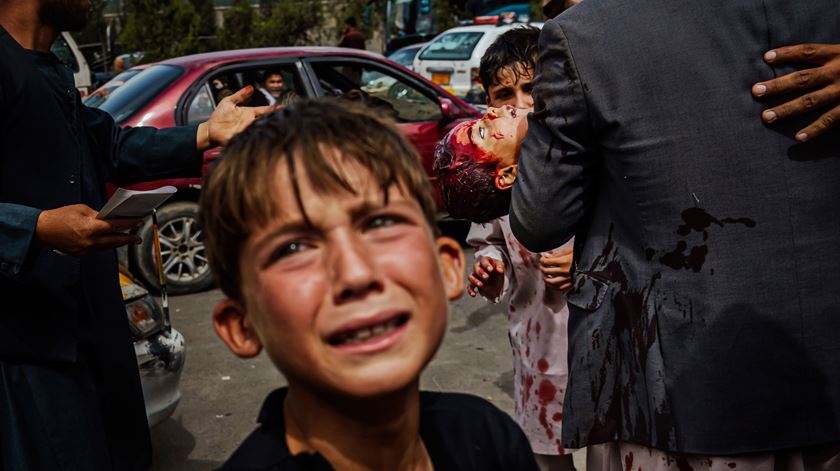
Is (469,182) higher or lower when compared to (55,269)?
higher

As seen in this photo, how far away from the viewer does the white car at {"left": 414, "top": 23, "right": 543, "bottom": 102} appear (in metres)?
15.4

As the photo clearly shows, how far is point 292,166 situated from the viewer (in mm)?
1310

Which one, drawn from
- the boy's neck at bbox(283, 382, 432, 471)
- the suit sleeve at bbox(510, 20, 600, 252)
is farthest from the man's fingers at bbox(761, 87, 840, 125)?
the boy's neck at bbox(283, 382, 432, 471)

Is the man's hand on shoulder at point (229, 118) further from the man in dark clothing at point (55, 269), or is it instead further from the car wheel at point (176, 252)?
the car wheel at point (176, 252)

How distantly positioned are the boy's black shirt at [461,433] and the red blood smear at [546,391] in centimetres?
169

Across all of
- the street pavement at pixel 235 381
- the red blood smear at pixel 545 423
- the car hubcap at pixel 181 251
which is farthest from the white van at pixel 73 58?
the red blood smear at pixel 545 423

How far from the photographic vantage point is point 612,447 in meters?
2.13

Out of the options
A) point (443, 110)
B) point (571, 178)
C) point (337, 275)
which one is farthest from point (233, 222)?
point (443, 110)

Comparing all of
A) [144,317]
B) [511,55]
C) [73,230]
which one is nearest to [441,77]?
[144,317]

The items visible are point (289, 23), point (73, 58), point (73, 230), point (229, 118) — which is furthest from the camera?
point (289, 23)

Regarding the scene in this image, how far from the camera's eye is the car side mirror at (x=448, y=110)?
7.35 m

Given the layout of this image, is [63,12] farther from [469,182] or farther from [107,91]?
[107,91]

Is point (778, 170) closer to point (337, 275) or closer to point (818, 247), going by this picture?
point (818, 247)

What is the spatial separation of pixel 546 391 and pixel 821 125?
5.39 ft
